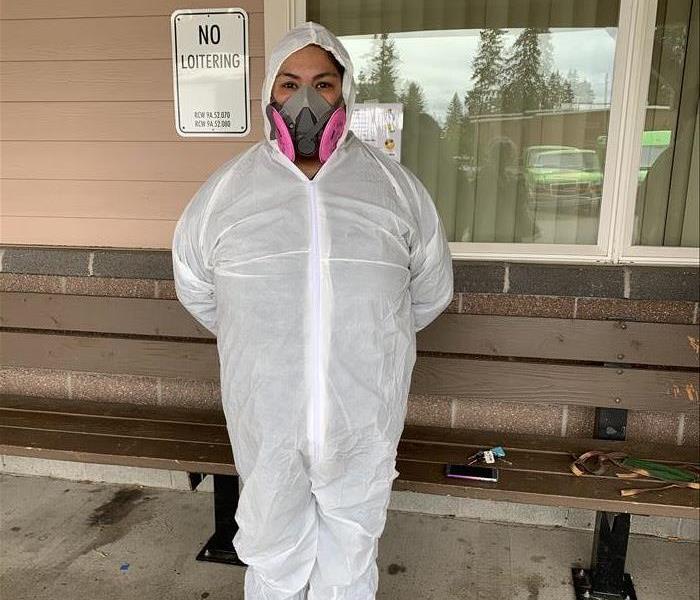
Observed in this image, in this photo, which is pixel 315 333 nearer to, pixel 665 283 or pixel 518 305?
pixel 518 305

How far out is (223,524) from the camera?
245 centimetres

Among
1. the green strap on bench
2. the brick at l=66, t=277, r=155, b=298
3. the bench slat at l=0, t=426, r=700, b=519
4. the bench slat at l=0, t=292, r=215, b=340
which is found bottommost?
the bench slat at l=0, t=426, r=700, b=519

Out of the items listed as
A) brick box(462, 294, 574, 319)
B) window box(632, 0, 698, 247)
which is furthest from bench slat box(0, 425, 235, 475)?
window box(632, 0, 698, 247)

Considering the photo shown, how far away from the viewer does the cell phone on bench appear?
207cm

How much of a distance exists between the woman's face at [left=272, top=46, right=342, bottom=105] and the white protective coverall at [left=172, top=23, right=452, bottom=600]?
26mm

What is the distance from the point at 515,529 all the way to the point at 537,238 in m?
1.12

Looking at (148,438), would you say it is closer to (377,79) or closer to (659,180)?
(377,79)

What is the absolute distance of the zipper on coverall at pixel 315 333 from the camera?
1520 mm

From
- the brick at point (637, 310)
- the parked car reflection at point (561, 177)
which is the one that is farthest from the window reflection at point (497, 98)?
the brick at point (637, 310)

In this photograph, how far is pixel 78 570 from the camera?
7.73 ft

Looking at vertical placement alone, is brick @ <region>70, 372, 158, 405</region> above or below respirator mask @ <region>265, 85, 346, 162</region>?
below

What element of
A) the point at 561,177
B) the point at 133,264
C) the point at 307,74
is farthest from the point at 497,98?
the point at 133,264

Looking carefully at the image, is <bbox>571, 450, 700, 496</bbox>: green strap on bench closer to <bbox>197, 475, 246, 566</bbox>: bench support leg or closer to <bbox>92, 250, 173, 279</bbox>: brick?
<bbox>197, 475, 246, 566</bbox>: bench support leg

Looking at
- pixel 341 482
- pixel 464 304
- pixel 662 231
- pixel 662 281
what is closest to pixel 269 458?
pixel 341 482
